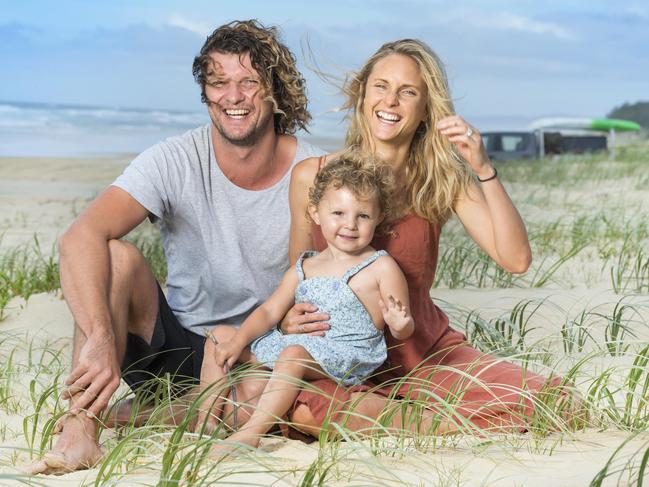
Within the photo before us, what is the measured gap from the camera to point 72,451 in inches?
125

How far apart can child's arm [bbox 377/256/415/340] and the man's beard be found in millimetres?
899

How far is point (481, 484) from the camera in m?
2.71

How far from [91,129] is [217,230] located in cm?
2774

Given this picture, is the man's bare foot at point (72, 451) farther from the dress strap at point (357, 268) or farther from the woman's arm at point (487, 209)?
the woman's arm at point (487, 209)

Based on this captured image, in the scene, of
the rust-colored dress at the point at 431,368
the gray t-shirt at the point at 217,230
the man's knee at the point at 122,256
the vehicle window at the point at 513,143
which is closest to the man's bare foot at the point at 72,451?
the man's knee at the point at 122,256

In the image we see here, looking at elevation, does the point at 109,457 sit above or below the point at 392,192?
below

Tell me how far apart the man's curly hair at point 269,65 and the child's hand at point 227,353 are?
1.07m

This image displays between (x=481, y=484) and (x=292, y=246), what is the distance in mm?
1261

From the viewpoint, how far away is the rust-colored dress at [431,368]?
3.31 m

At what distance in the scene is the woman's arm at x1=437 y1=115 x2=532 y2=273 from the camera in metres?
3.24

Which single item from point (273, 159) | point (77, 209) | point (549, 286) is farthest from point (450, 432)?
point (77, 209)

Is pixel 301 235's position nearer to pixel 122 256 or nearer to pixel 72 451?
pixel 122 256

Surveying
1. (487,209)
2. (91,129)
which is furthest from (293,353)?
(91,129)

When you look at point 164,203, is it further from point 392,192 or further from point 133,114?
point 133,114
